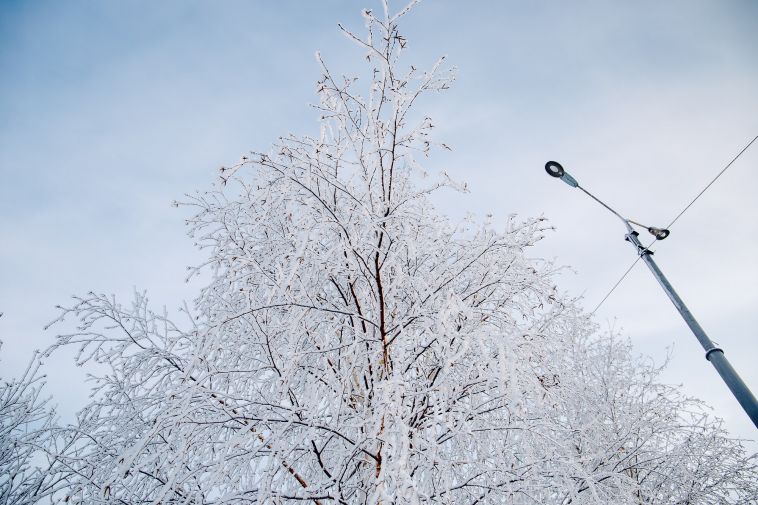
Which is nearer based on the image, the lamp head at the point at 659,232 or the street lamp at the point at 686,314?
the street lamp at the point at 686,314

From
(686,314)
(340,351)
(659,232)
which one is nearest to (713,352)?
(686,314)

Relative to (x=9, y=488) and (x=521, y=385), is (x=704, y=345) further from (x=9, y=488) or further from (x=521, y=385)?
(x=9, y=488)

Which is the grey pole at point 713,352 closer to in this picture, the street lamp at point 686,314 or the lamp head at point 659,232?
the street lamp at point 686,314

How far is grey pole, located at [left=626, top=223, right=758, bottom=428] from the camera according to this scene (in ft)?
8.64

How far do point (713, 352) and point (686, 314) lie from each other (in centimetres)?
40

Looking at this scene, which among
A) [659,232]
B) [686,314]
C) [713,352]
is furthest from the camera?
[659,232]

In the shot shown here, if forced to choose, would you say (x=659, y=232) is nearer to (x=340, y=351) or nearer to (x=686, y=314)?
(x=686, y=314)

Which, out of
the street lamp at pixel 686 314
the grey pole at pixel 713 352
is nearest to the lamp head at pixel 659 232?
the street lamp at pixel 686 314

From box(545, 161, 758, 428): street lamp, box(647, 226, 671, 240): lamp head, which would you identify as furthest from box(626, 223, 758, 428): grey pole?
box(647, 226, 671, 240): lamp head

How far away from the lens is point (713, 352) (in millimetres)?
2920

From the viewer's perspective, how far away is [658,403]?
6320mm

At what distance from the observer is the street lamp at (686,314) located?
8.71ft

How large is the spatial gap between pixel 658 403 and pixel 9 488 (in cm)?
1025

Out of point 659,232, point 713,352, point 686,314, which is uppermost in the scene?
point 659,232
